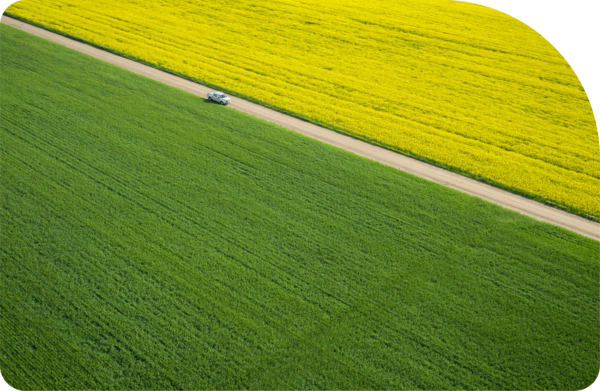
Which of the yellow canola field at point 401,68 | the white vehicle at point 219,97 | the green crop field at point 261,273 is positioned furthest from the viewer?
the white vehicle at point 219,97

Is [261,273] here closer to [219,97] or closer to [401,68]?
[219,97]

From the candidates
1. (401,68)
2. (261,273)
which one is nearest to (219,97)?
(401,68)

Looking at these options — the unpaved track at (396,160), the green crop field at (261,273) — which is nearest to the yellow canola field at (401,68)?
the unpaved track at (396,160)

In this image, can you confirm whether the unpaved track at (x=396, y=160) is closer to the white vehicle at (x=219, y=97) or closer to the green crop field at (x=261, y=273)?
the white vehicle at (x=219, y=97)

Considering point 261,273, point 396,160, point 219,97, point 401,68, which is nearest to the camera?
point 261,273

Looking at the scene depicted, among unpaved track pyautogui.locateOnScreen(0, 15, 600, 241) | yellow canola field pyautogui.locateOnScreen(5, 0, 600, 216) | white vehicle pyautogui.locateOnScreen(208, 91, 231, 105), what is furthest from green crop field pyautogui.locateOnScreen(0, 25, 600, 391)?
yellow canola field pyautogui.locateOnScreen(5, 0, 600, 216)

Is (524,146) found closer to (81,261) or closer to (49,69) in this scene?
(81,261)

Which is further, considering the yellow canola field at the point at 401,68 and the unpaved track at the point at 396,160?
the yellow canola field at the point at 401,68

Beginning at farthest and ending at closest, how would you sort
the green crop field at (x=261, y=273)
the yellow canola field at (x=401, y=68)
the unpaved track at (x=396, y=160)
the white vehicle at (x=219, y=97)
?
1. the white vehicle at (x=219, y=97)
2. the yellow canola field at (x=401, y=68)
3. the unpaved track at (x=396, y=160)
4. the green crop field at (x=261, y=273)
